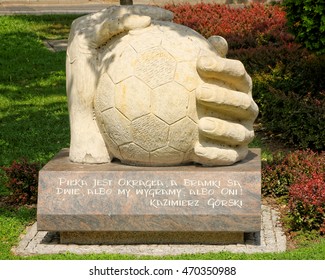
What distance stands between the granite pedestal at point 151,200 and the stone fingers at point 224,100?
1.65ft

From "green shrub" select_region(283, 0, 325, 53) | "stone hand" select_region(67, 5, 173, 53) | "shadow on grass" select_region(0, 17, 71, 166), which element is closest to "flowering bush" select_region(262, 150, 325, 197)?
"stone hand" select_region(67, 5, 173, 53)

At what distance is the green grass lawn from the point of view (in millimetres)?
7413

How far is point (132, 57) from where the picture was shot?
23.9 feet

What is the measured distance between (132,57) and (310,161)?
8.48 feet

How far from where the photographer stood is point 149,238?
7461mm

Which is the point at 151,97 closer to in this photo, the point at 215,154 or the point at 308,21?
the point at 215,154

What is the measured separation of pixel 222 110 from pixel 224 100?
0.17 meters

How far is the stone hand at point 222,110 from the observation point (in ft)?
23.5

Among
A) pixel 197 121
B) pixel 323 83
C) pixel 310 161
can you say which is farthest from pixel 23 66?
pixel 197 121

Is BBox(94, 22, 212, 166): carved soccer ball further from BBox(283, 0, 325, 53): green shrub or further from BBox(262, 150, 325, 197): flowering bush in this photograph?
BBox(283, 0, 325, 53): green shrub

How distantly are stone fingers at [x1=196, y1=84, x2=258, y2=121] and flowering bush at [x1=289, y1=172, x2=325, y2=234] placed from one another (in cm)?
99

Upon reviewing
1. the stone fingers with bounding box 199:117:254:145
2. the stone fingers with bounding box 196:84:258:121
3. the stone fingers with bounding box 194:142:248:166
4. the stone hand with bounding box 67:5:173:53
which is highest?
the stone hand with bounding box 67:5:173:53

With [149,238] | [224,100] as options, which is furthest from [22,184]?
[224,100]

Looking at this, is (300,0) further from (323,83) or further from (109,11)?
(109,11)
